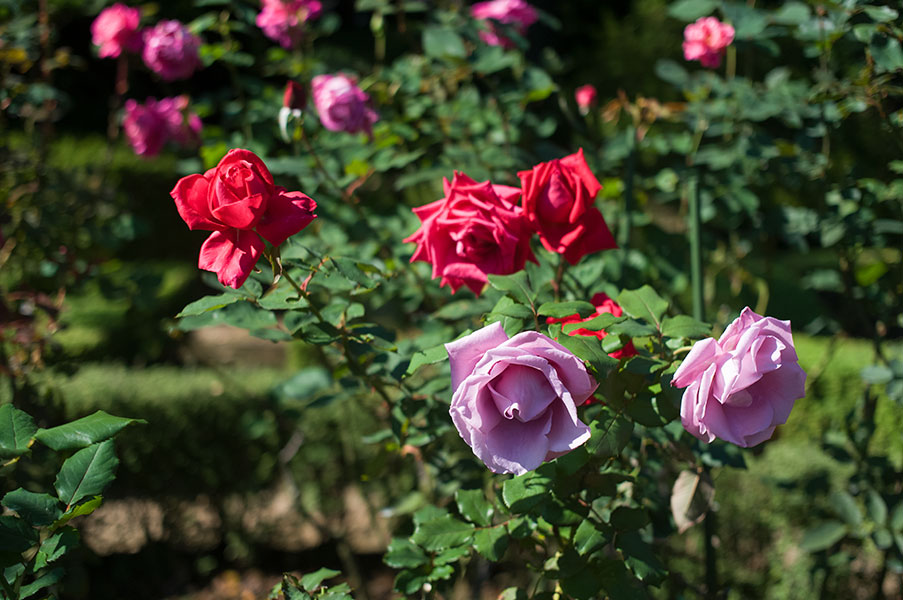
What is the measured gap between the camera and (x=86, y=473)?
883 mm

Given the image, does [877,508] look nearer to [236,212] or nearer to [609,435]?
[609,435]

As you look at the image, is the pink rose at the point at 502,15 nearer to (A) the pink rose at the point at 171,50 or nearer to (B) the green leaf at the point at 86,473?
(A) the pink rose at the point at 171,50

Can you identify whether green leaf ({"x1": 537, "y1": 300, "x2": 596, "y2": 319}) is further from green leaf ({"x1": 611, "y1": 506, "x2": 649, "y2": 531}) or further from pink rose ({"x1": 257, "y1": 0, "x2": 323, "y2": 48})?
pink rose ({"x1": 257, "y1": 0, "x2": 323, "y2": 48})

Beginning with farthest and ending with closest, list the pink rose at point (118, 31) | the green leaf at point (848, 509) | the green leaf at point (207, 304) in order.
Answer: the pink rose at point (118, 31) < the green leaf at point (848, 509) < the green leaf at point (207, 304)

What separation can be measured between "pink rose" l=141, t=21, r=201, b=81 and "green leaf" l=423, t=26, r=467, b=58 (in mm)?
834

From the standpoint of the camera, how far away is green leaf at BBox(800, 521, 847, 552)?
1723 millimetres

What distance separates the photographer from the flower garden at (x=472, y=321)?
0.88m

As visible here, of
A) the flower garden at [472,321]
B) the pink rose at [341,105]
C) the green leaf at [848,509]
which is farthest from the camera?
the green leaf at [848,509]

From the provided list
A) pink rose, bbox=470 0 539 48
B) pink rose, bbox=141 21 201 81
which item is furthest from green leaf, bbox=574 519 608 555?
pink rose, bbox=141 21 201 81

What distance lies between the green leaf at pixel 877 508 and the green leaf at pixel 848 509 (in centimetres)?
5

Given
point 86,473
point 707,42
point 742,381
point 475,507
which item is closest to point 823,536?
point 475,507

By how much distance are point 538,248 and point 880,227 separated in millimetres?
861

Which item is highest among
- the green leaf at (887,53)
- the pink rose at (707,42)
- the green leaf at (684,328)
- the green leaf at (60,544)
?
the green leaf at (887,53)

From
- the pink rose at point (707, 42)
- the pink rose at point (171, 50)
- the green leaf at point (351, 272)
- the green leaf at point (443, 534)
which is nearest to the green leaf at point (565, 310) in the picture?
the green leaf at point (351, 272)
